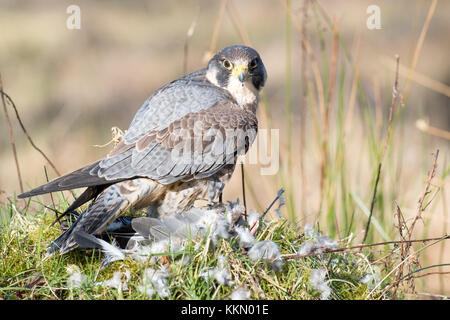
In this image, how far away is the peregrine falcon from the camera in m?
2.69

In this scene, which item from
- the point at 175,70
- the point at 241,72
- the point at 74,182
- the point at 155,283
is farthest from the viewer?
the point at 175,70

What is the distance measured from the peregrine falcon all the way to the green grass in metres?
0.28

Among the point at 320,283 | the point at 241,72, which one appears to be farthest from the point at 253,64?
the point at 320,283

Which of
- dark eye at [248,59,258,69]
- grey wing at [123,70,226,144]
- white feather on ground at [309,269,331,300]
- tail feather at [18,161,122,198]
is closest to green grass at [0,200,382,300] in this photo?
white feather on ground at [309,269,331,300]

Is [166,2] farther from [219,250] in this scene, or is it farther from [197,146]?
[219,250]

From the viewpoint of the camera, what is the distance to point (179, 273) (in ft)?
7.04

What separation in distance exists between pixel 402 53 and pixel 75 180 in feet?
19.7

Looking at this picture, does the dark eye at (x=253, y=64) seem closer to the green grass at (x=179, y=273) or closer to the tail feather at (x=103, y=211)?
the tail feather at (x=103, y=211)

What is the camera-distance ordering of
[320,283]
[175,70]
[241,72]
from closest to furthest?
[320,283] < [241,72] < [175,70]

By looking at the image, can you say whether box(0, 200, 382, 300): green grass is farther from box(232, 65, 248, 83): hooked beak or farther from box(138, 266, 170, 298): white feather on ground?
box(232, 65, 248, 83): hooked beak

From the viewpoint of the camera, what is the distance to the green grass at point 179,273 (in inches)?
84.4

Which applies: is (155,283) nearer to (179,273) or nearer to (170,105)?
(179,273)

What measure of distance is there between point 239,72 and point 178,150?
642mm

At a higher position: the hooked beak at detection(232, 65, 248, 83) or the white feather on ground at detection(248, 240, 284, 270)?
the hooked beak at detection(232, 65, 248, 83)
